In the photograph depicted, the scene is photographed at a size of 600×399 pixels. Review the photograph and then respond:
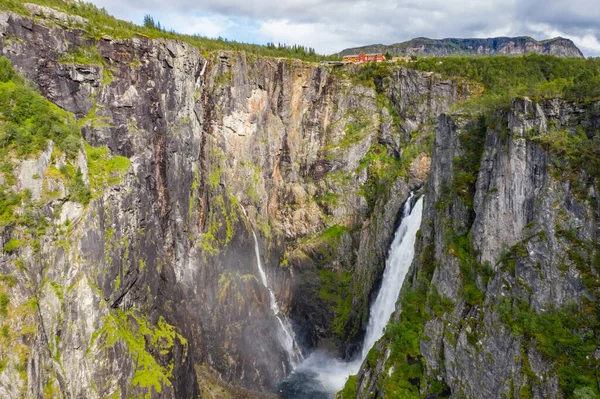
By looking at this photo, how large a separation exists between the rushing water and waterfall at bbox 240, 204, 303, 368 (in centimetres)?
156

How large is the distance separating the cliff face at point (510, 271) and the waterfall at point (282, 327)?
17.6 meters

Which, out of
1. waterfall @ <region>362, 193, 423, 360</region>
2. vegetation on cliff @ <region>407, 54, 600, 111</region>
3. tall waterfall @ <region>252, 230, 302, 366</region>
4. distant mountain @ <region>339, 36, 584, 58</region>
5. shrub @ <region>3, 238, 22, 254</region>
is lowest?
tall waterfall @ <region>252, 230, 302, 366</region>

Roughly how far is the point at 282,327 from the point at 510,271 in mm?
30409

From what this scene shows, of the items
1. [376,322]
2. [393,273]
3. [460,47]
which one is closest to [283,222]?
[393,273]

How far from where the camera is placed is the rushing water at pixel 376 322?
37094 mm

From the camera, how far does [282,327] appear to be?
45.2 meters

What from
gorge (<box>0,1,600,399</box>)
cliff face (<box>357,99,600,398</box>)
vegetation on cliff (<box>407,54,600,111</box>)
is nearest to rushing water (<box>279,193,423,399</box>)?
gorge (<box>0,1,600,399</box>)

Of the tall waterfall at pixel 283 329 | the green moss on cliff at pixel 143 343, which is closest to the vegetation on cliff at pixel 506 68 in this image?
the tall waterfall at pixel 283 329

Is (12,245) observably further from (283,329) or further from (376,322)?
(376,322)

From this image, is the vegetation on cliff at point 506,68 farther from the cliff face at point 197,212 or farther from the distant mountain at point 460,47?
the distant mountain at point 460,47

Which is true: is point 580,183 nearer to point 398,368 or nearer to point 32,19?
point 398,368

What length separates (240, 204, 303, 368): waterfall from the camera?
43938mm

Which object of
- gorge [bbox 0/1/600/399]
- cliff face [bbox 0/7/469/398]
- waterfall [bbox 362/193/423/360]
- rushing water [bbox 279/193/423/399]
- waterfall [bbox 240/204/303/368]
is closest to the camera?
gorge [bbox 0/1/600/399]

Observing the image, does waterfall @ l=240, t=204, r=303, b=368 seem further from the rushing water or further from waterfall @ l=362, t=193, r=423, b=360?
waterfall @ l=362, t=193, r=423, b=360
